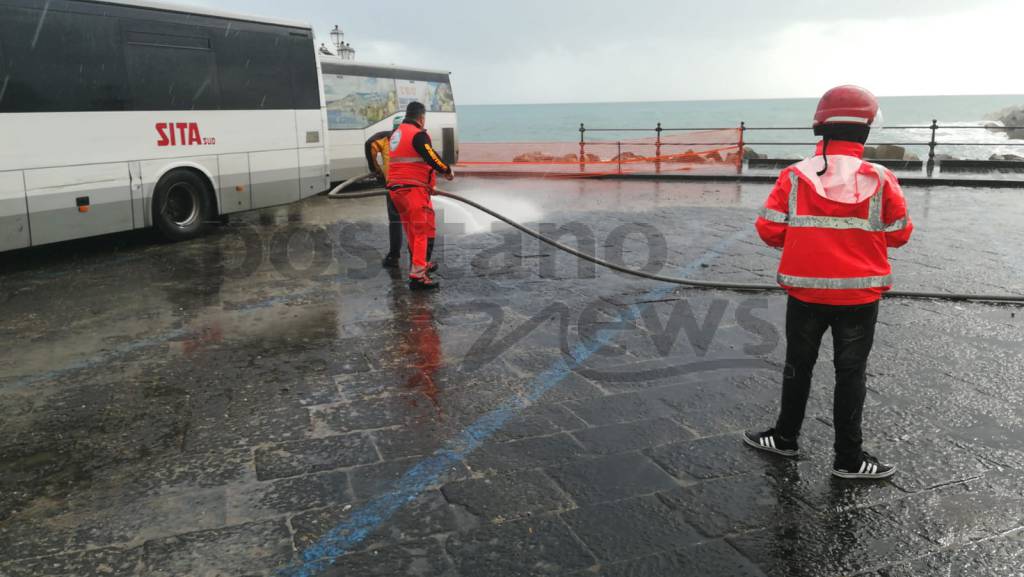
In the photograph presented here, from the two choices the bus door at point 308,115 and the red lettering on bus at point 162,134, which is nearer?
the red lettering on bus at point 162,134

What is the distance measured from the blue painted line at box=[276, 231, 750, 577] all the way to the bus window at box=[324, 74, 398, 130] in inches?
487

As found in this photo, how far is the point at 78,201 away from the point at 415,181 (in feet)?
13.6

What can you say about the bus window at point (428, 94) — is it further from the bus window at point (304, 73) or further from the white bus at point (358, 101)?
the bus window at point (304, 73)

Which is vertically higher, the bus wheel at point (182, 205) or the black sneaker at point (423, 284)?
the bus wheel at point (182, 205)

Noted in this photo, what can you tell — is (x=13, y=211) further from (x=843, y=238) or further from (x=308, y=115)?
(x=843, y=238)

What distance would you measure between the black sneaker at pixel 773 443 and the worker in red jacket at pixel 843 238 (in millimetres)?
235

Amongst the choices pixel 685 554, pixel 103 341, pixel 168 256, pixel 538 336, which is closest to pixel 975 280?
pixel 538 336

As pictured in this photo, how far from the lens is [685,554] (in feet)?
9.27

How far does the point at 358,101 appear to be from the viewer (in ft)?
55.0

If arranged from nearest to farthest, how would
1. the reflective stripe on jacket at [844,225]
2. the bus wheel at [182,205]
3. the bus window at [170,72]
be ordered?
the reflective stripe on jacket at [844,225]
the bus window at [170,72]
the bus wheel at [182,205]

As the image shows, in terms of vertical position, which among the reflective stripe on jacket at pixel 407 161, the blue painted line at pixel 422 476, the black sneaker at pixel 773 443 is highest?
the reflective stripe on jacket at pixel 407 161

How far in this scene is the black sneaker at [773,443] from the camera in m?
3.63

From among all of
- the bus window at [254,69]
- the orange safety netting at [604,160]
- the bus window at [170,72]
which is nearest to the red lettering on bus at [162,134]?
the bus window at [170,72]

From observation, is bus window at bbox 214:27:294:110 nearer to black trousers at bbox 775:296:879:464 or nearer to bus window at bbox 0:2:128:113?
bus window at bbox 0:2:128:113
